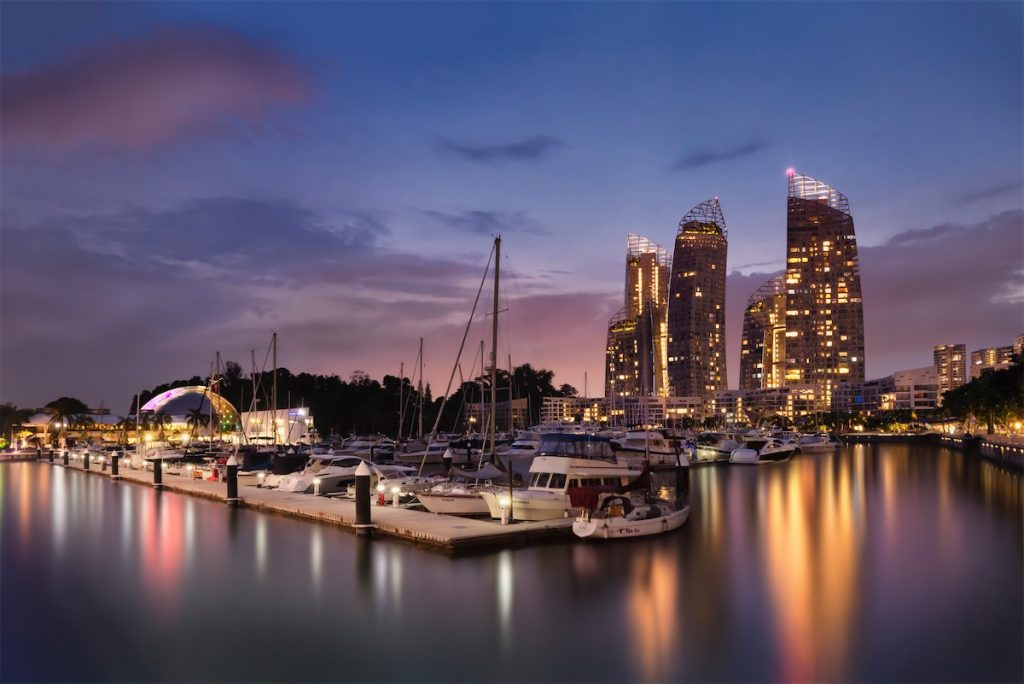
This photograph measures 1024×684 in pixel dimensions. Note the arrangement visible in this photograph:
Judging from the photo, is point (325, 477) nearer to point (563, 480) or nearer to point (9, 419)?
point (563, 480)

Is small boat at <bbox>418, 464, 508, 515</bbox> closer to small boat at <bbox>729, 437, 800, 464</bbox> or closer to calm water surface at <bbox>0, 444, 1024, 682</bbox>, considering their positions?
calm water surface at <bbox>0, 444, 1024, 682</bbox>

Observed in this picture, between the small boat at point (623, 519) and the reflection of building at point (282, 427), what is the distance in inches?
2550

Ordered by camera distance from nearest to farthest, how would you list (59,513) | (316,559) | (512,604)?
(512,604)
(316,559)
(59,513)

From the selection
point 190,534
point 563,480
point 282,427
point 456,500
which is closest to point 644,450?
point 563,480

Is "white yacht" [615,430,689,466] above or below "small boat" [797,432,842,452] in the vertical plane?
above

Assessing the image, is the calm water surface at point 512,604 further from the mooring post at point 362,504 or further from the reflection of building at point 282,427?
the reflection of building at point 282,427

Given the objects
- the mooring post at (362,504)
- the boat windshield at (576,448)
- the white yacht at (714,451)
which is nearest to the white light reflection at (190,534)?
the mooring post at (362,504)

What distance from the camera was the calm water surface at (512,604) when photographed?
16594 millimetres

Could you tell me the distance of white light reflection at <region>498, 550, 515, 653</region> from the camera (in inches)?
737

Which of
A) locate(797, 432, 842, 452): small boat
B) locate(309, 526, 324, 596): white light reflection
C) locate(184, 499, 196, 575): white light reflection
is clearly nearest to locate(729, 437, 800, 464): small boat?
locate(797, 432, 842, 452): small boat

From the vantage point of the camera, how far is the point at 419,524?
28672 mm

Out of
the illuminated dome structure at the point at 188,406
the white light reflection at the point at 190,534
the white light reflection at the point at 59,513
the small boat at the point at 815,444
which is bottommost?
the small boat at the point at 815,444

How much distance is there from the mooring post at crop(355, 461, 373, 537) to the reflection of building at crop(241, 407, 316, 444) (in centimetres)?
6254

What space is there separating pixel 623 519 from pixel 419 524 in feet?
24.0
